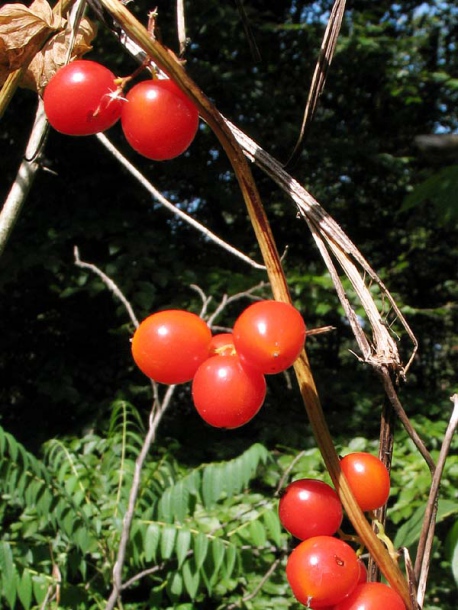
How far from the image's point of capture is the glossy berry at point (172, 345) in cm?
26

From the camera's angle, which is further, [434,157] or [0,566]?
[434,157]

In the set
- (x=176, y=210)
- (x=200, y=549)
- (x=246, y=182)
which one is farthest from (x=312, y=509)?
(x=200, y=549)

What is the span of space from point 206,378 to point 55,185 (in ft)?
8.43

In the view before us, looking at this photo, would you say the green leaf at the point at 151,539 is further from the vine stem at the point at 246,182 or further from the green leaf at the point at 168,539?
the vine stem at the point at 246,182

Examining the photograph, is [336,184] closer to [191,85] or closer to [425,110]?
[425,110]

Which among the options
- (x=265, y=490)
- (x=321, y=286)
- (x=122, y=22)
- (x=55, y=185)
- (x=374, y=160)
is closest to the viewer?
(x=122, y=22)

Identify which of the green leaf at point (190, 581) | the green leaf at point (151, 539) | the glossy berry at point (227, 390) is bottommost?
the green leaf at point (190, 581)

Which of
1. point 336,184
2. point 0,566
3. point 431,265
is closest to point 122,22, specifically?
point 0,566

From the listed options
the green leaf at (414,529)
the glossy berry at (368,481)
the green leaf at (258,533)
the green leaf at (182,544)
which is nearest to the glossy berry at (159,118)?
the glossy berry at (368,481)

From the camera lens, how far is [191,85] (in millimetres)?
240

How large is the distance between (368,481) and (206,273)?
2.21 metres

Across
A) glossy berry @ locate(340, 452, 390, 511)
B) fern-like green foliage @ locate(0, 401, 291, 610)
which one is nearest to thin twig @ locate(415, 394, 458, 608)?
glossy berry @ locate(340, 452, 390, 511)

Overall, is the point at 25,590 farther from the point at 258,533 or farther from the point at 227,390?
the point at 227,390

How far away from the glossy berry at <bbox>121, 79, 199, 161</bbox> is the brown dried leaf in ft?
0.27
